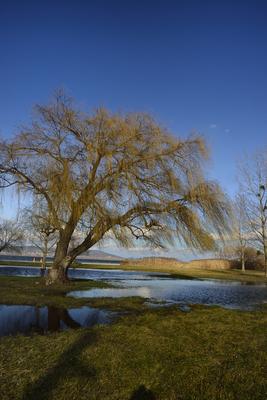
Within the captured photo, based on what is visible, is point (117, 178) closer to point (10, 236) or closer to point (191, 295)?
point (191, 295)

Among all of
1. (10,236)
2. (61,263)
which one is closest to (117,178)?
(61,263)

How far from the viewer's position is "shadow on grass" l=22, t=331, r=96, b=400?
196 inches

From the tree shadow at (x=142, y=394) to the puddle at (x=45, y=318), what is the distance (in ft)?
14.7

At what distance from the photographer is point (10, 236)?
5400cm

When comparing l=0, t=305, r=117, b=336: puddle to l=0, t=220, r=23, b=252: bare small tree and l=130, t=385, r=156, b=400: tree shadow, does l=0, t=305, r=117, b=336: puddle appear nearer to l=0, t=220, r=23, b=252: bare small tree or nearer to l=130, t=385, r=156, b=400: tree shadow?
l=130, t=385, r=156, b=400: tree shadow

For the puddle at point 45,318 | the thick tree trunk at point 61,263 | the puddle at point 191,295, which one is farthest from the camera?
the thick tree trunk at point 61,263

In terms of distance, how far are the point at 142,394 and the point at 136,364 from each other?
3.98 ft

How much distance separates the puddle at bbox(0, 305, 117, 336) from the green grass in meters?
1.16

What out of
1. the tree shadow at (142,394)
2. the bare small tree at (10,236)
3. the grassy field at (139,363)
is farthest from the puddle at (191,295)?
the bare small tree at (10,236)

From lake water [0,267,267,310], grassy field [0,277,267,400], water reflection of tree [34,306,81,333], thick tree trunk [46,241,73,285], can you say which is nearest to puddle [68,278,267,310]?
lake water [0,267,267,310]

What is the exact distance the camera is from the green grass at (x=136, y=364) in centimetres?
513

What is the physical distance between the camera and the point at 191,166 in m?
20.1

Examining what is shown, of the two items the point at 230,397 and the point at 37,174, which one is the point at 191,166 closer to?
the point at 37,174

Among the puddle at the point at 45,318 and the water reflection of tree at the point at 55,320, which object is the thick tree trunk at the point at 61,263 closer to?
the puddle at the point at 45,318
